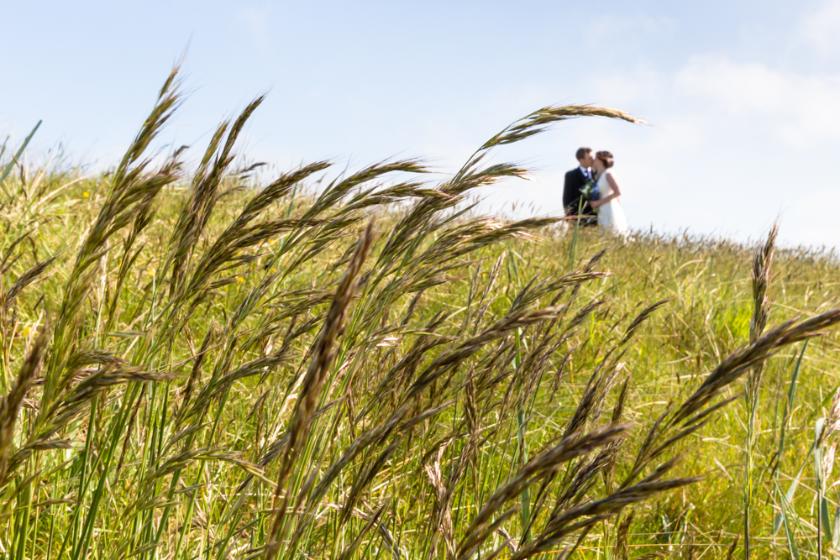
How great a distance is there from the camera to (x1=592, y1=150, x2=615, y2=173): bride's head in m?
14.2

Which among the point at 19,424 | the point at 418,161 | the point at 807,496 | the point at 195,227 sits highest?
the point at 418,161

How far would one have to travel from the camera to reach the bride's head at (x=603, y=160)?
46.5ft

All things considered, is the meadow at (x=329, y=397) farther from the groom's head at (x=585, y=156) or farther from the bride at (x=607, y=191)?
the groom's head at (x=585, y=156)

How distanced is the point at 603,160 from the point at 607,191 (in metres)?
0.61

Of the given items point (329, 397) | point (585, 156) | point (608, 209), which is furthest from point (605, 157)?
point (329, 397)

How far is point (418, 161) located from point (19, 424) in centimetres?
126

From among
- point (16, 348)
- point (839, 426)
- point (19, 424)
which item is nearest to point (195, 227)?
point (19, 424)

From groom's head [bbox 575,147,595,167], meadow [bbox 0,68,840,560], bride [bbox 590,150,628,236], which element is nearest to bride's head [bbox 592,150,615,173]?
bride [bbox 590,150,628,236]

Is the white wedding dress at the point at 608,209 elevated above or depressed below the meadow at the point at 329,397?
above

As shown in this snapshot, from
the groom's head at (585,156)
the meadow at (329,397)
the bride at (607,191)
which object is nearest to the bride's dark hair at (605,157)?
the bride at (607,191)

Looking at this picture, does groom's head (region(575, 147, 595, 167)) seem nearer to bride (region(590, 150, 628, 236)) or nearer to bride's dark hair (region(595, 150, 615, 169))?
bride (region(590, 150, 628, 236))

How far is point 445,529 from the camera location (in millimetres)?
1354

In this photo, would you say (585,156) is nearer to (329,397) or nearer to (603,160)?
(603,160)

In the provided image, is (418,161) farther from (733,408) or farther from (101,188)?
(101,188)
